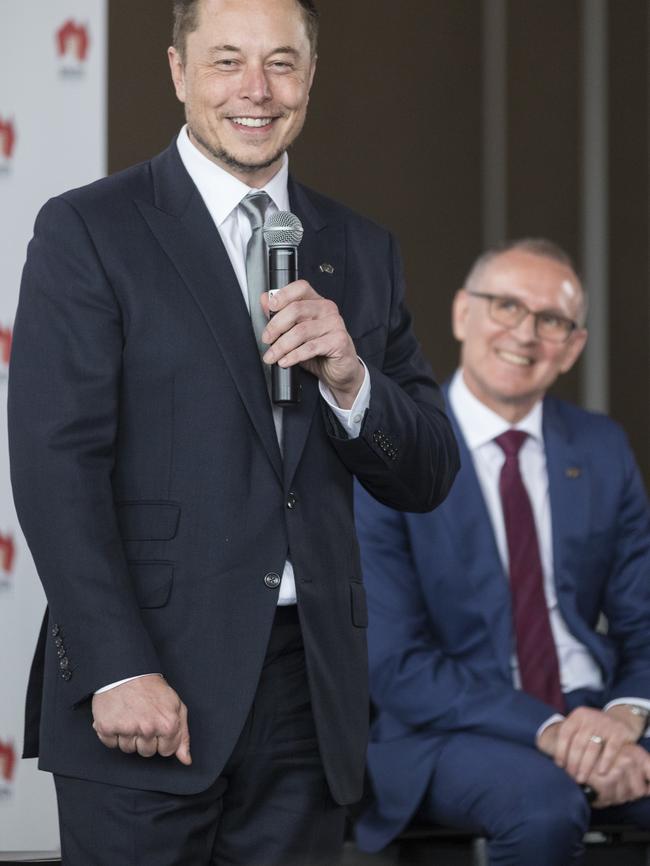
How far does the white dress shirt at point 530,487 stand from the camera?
10.3 feet

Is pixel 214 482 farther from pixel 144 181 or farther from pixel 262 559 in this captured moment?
pixel 144 181

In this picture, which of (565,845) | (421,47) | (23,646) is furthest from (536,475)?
(421,47)

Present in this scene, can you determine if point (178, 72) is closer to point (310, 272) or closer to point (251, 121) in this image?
point (251, 121)

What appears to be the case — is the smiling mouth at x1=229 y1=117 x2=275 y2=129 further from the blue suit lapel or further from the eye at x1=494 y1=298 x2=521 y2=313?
the eye at x1=494 y1=298 x2=521 y2=313

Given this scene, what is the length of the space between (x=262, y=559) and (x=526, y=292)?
190 centimetres

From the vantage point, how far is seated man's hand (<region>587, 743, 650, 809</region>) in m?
2.88

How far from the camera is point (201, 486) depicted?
1.73m

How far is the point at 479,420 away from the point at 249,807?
1690mm

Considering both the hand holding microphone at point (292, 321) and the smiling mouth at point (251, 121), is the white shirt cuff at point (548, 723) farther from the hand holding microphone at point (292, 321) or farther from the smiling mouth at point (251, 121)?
the smiling mouth at point (251, 121)

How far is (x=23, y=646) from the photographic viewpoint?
2.66m

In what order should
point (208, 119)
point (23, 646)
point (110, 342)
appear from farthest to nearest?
point (23, 646)
point (208, 119)
point (110, 342)

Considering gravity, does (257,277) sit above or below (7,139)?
below

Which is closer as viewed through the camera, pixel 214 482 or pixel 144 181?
pixel 214 482

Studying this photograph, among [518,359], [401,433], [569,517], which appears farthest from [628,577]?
[401,433]
